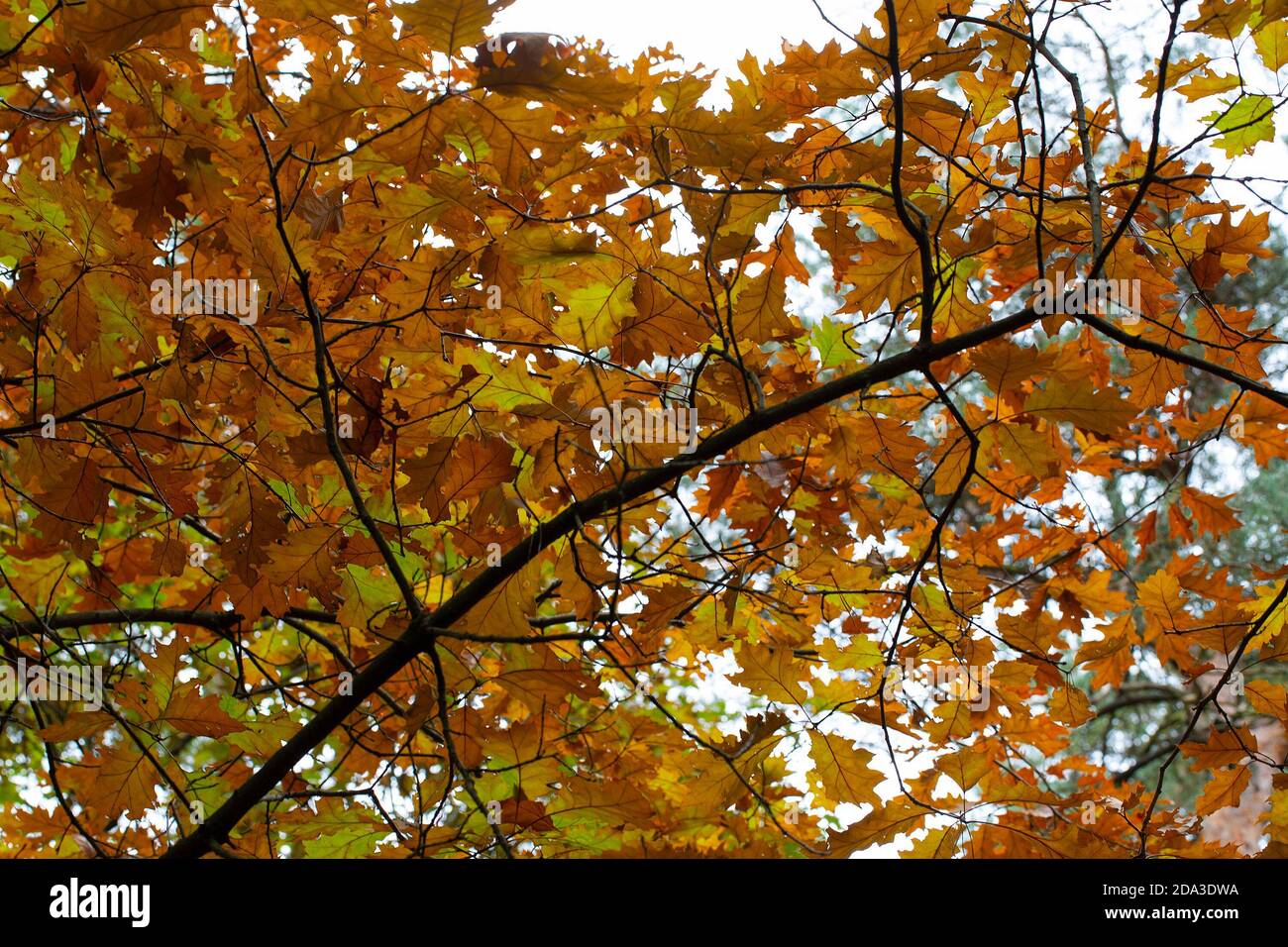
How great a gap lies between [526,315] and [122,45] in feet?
2.46

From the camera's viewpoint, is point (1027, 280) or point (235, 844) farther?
point (1027, 280)

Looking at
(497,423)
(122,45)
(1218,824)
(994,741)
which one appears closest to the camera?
(122,45)

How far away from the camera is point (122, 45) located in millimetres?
1375

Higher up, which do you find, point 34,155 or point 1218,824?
point 34,155

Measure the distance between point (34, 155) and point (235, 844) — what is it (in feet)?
6.35

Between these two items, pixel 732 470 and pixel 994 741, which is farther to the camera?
pixel 994 741
